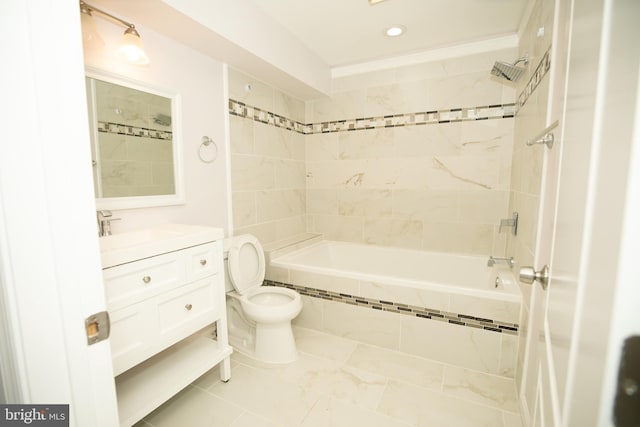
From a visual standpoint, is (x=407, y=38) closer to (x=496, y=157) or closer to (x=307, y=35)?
(x=307, y=35)

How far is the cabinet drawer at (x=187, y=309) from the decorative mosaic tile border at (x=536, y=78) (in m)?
2.08

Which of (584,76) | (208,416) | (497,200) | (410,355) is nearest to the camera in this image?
(584,76)

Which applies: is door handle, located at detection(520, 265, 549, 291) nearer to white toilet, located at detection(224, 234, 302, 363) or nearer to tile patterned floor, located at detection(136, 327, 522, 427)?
tile patterned floor, located at detection(136, 327, 522, 427)

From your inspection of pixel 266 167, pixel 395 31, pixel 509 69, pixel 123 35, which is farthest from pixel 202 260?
pixel 509 69

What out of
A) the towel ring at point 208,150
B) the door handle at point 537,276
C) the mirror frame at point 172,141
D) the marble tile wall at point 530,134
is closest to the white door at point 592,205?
the door handle at point 537,276

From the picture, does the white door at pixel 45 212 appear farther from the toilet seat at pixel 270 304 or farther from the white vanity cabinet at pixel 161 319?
the toilet seat at pixel 270 304

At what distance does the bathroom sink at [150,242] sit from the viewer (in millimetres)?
1165

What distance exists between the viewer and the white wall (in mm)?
1565

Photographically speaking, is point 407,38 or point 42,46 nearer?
point 42,46

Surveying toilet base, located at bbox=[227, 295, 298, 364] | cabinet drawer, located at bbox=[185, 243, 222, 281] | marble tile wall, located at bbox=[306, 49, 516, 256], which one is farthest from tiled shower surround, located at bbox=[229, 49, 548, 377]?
cabinet drawer, located at bbox=[185, 243, 222, 281]

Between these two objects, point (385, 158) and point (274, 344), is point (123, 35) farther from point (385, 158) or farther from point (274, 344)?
point (385, 158)

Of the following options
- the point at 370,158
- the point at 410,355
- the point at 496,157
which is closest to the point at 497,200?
the point at 496,157

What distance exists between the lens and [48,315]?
48cm

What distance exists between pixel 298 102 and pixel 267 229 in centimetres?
147
